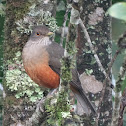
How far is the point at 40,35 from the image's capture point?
572 centimetres

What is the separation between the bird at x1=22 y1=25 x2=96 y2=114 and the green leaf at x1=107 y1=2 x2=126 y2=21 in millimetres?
3198

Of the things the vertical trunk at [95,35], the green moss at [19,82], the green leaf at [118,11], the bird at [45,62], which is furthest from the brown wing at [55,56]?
the green leaf at [118,11]

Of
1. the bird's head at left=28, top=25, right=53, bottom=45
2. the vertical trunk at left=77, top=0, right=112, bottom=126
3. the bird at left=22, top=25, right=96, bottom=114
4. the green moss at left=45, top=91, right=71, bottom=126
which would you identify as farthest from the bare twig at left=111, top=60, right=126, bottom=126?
the vertical trunk at left=77, top=0, right=112, bottom=126

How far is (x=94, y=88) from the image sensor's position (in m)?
5.95

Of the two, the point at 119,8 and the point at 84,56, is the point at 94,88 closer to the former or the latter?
the point at 84,56

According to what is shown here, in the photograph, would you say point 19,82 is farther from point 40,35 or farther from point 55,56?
point 40,35

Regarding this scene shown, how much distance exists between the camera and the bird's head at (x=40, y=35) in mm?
5383

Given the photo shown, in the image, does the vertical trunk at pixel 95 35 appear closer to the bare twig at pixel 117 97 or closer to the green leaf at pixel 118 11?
the bare twig at pixel 117 97

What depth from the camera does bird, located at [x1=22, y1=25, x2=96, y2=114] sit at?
5199 millimetres

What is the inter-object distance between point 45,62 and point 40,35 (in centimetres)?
64

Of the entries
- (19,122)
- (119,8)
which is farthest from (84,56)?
(119,8)

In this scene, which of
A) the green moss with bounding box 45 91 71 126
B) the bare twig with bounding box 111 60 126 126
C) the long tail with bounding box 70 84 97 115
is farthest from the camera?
the long tail with bounding box 70 84 97 115

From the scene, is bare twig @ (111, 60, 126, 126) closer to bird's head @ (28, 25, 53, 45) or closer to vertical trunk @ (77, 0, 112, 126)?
bird's head @ (28, 25, 53, 45)

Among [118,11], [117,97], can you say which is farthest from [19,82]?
[118,11]
